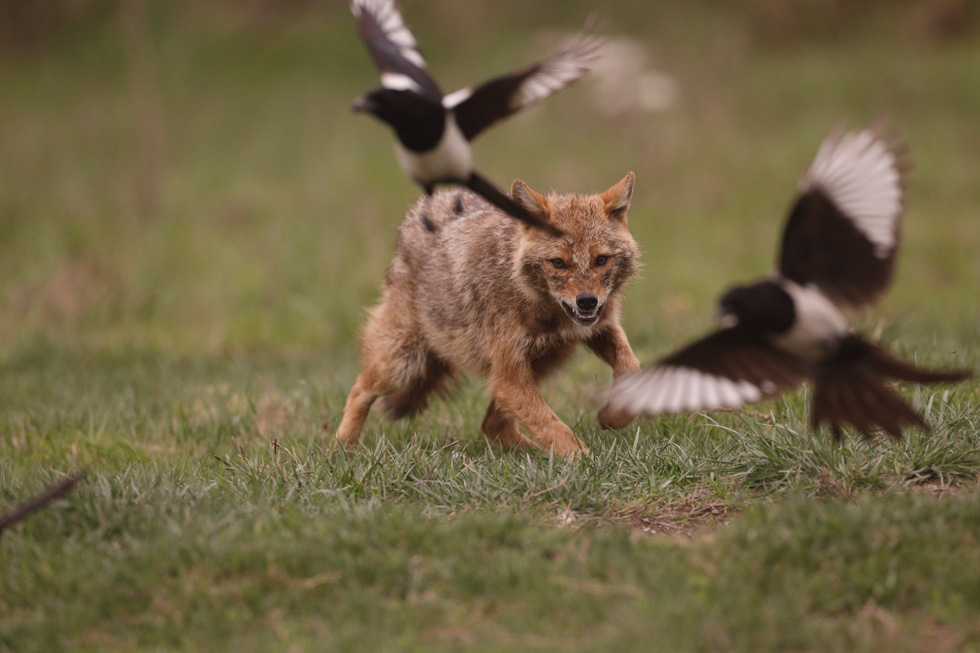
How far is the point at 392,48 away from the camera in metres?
4.55

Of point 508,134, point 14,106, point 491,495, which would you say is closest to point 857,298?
point 491,495

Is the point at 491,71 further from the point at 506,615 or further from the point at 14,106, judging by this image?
the point at 506,615

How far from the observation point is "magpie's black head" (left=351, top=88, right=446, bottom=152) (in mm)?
3744

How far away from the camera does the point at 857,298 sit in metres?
4.11

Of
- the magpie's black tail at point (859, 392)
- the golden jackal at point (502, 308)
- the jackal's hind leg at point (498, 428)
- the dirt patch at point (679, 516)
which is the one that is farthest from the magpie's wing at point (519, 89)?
the jackal's hind leg at point (498, 428)

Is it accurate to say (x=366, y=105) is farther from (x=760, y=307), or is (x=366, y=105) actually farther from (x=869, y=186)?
(x=869, y=186)

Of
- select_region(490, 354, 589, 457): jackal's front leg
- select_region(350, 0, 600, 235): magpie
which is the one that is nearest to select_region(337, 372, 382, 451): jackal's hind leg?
select_region(490, 354, 589, 457): jackal's front leg

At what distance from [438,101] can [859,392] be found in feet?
6.98

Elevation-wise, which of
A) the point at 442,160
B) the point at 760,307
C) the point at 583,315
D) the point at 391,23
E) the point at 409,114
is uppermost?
the point at 391,23

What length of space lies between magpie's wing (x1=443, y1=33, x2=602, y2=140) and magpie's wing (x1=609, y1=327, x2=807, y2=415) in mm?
1331

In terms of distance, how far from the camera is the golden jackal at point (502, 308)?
572cm

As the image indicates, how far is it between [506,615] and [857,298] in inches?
78.2

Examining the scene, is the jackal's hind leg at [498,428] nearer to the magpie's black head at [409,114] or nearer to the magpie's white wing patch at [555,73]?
the magpie's white wing patch at [555,73]

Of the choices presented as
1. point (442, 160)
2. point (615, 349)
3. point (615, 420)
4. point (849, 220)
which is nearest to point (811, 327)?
point (849, 220)
